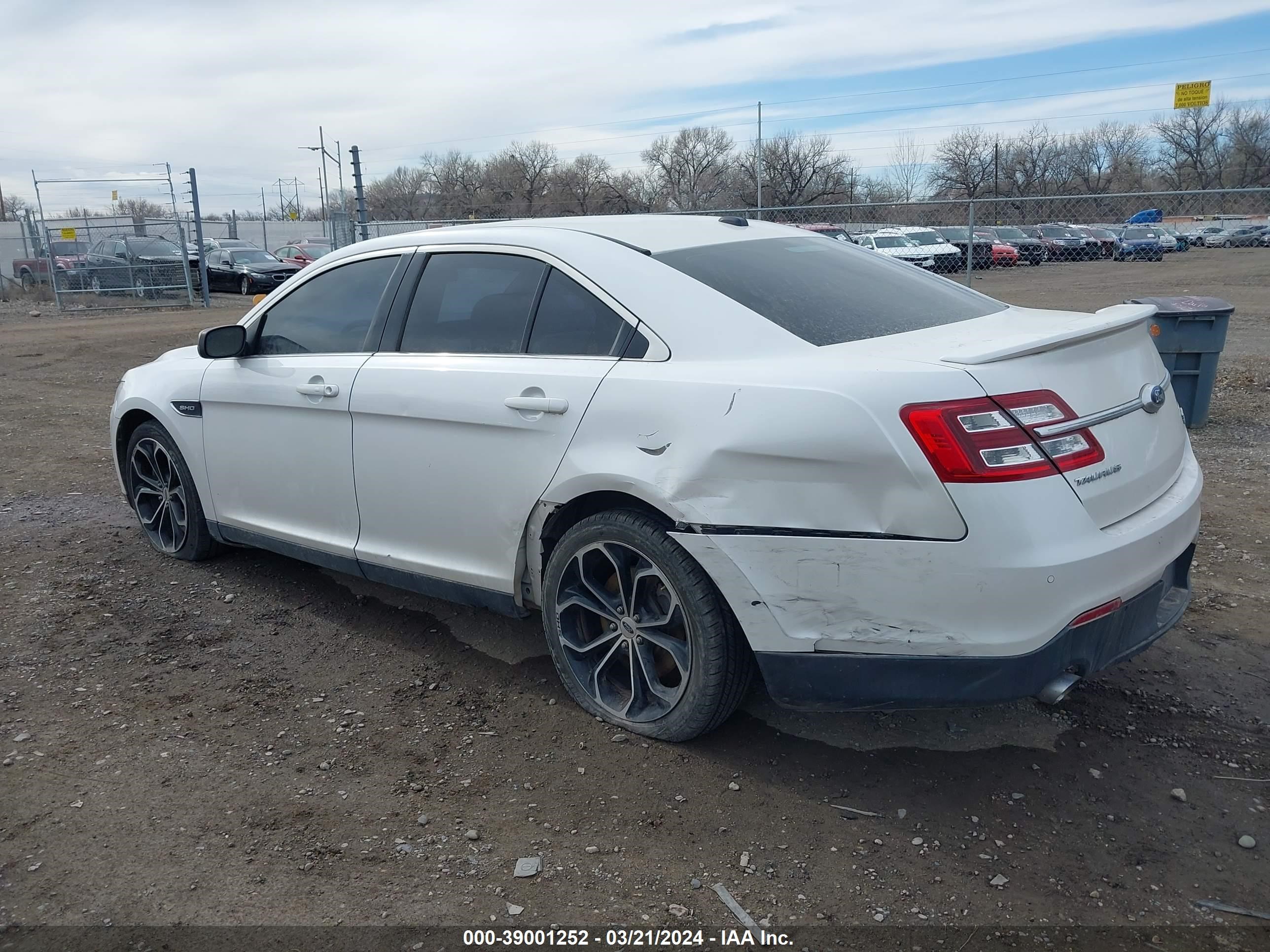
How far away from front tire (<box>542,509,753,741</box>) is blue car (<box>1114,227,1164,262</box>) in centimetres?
3169

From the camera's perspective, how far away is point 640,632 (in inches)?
127

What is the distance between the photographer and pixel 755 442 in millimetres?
2783

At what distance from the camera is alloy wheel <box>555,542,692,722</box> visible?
316 centimetres

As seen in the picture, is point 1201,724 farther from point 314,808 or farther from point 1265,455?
point 1265,455

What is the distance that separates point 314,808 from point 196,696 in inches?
39.5

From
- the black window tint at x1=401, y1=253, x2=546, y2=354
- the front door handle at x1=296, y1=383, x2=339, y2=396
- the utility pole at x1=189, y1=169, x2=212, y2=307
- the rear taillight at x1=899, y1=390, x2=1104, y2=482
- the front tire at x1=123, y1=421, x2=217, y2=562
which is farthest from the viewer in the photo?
the utility pole at x1=189, y1=169, x2=212, y2=307

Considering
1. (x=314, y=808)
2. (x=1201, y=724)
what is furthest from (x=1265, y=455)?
(x=314, y=808)

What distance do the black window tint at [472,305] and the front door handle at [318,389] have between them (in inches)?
12.9

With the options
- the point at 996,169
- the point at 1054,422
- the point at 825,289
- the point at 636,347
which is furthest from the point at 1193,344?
the point at 996,169

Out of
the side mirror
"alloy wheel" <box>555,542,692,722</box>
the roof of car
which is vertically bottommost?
"alloy wheel" <box>555,542,692,722</box>

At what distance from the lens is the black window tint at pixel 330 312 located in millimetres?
4109

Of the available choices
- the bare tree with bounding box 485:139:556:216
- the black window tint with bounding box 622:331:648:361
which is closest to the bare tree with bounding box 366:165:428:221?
the bare tree with bounding box 485:139:556:216

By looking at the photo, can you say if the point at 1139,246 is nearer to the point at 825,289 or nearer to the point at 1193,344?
the point at 1193,344

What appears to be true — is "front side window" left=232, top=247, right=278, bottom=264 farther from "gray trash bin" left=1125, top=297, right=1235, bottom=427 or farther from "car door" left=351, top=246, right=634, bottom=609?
"car door" left=351, top=246, right=634, bottom=609
